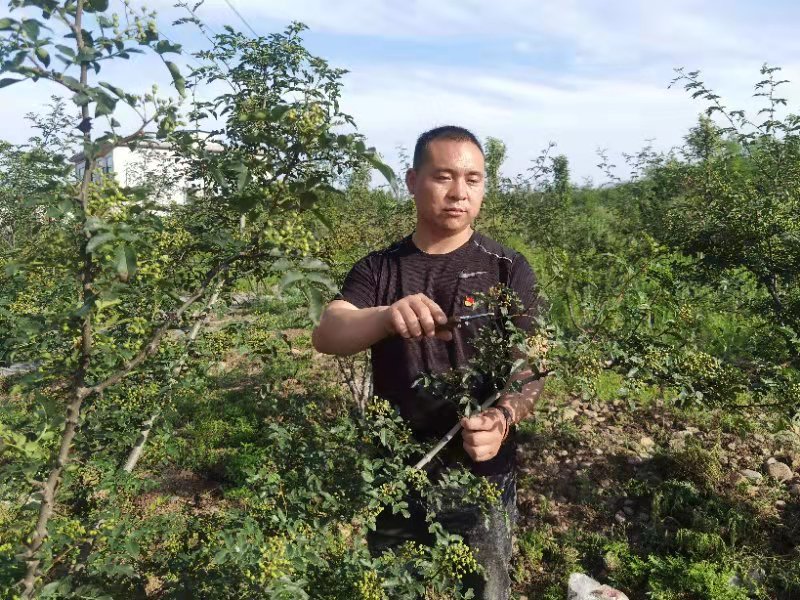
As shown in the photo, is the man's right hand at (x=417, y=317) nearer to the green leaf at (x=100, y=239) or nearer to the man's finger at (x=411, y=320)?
the man's finger at (x=411, y=320)

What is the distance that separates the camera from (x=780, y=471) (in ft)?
15.3

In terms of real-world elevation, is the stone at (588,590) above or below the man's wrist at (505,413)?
below

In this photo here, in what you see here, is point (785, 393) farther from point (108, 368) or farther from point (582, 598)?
point (108, 368)

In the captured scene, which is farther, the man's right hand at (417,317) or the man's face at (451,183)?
the man's face at (451,183)

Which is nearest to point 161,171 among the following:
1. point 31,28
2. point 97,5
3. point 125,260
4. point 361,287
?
point 361,287

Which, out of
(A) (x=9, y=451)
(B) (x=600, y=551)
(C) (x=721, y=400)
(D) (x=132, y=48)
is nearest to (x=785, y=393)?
(C) (x=721, y=400)

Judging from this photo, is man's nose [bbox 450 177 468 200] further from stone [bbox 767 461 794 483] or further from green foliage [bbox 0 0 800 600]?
stone [bbox 767 461 794 483]

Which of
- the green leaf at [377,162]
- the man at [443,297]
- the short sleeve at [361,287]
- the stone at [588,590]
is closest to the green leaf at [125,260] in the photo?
the green leaf at [377,162]

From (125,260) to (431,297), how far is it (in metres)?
1.18

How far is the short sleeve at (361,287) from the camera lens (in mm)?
2258

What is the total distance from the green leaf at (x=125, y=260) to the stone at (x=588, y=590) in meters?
3.37

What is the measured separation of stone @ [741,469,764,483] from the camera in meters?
4.58

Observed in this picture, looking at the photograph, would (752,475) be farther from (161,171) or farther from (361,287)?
(161,171)

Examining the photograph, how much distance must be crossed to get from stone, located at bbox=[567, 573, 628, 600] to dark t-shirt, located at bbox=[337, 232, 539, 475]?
179cm
